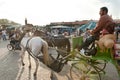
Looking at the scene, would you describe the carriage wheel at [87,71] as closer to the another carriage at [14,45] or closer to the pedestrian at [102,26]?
the pedestrian at [102,26]

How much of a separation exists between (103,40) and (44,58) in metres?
2.61

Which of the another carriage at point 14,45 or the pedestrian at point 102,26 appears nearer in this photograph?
the pedestrian at point 102,26

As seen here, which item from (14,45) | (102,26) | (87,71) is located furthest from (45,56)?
(14,45)

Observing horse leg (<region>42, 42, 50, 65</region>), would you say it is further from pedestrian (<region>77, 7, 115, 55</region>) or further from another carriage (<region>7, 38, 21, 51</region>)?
another carriage (<region>7, 38, 21, 51</region>)

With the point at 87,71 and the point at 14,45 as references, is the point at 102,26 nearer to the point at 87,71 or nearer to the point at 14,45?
the point at 87,71

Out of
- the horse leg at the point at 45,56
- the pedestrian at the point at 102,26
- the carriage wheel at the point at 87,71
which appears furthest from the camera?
the horse leg at the point at 45,56

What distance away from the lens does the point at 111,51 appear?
6129mm

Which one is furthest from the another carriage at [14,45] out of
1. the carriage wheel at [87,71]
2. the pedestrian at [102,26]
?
the pedestrian at [102,26]

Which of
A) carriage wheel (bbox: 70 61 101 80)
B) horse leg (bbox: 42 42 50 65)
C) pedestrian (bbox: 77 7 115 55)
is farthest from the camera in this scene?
horse leg (bbox: 42 42 50 65)

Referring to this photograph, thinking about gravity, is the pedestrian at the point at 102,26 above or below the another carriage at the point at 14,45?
Result: above

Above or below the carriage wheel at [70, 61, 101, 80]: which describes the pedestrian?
above

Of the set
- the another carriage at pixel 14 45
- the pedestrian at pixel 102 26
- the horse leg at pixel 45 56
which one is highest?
the pedestrian at pixel 102 26

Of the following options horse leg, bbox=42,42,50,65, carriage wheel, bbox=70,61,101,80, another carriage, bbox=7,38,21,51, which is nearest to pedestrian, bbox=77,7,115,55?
carriage wheel, bbox=70,61,101,80

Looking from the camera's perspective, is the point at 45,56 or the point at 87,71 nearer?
the point at 87,71
